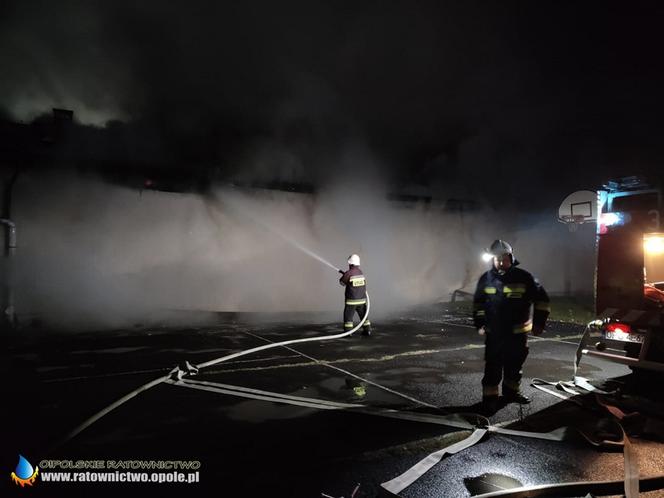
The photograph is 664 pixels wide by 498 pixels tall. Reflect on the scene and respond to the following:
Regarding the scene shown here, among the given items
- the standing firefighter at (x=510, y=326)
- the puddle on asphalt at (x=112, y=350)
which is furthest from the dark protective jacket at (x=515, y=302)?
the puddle on asphalt at (x=112, y=350)

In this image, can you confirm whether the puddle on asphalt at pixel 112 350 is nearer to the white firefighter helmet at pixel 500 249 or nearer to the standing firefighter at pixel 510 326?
the standing firefighter at pixel 510 326

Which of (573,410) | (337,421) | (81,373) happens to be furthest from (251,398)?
(573,410)

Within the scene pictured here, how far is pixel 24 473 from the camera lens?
2.55 m

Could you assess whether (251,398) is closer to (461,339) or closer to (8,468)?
(8,468)

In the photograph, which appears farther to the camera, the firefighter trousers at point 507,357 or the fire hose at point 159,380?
the firefighter trousers at point 507,357

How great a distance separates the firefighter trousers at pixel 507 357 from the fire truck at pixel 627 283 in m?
1.08

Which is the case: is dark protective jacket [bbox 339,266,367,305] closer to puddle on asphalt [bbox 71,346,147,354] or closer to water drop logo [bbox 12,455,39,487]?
puddle on asphalt [bbox 71,346,147,354]

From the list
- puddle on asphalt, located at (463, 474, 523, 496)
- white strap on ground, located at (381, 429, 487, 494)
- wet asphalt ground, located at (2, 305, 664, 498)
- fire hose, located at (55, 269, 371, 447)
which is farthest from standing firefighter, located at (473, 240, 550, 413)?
fire hose, located at (55, 269, 371, 447)

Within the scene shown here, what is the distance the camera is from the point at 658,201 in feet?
13.6

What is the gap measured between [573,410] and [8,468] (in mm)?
4382

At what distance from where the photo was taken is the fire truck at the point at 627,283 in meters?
3.99

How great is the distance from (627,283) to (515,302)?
1557mm

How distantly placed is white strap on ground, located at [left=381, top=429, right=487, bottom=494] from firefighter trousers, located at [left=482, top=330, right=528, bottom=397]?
741 mm

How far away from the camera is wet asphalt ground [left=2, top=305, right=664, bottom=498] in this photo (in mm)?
2518
